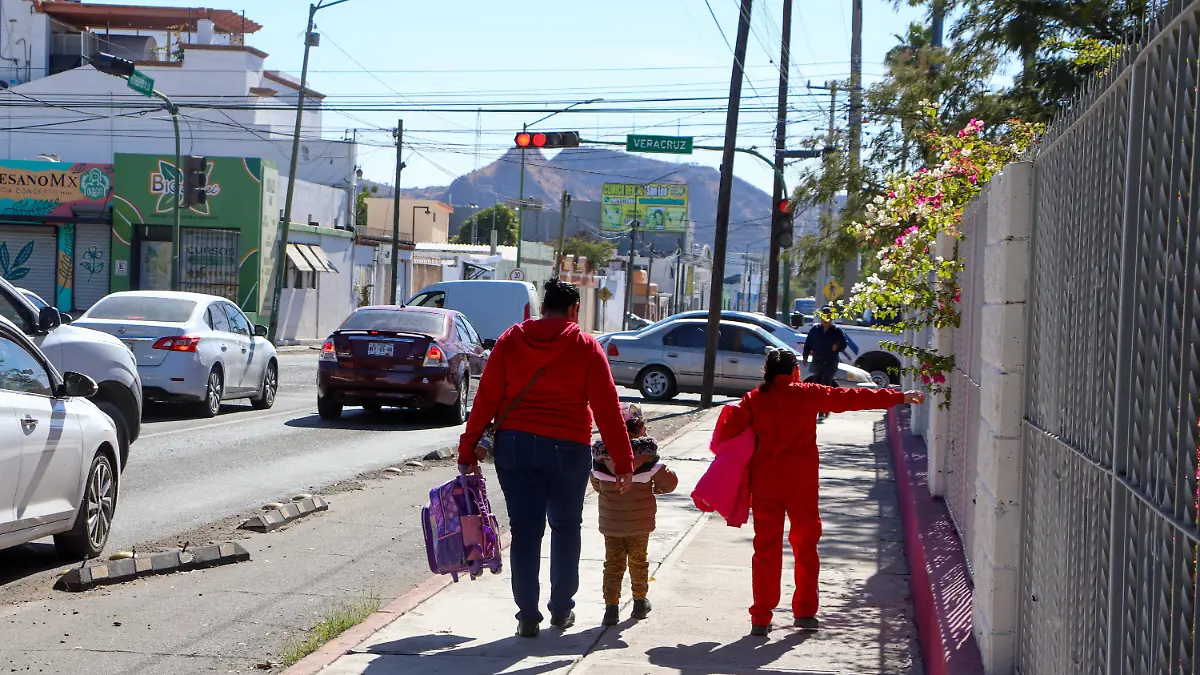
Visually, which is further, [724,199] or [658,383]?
[658,383]

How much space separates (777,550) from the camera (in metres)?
6.94

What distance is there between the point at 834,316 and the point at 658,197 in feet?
504

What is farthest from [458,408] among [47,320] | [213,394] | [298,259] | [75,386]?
[298,259]

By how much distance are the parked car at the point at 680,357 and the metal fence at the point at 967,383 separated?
1527 cm

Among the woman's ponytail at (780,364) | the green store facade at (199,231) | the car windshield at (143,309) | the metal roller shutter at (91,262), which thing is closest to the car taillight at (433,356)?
the car windshield at (143,309)

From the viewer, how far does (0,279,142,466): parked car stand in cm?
1170

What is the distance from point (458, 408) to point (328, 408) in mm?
1732

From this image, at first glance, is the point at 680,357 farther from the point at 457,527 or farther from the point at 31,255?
the point at 31,255

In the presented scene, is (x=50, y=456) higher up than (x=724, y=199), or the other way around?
(x=724, y=199)

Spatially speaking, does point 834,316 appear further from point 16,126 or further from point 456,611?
point 16,126

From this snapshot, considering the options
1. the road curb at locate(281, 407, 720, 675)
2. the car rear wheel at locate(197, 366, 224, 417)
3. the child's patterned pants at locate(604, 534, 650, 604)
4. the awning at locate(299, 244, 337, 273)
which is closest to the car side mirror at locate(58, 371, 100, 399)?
the road curb at locate(281, 407, 720, 675)

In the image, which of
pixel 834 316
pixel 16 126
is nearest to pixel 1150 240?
pixel 834 316

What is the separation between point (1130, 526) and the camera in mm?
2955

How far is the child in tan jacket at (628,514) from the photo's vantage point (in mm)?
7027
